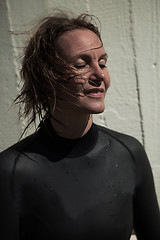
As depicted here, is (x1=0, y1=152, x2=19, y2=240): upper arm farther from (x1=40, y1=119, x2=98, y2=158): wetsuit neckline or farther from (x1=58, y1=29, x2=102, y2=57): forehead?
(x1=58, y1=29, x2=102, y2=57): forehead

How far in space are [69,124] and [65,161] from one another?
13cm

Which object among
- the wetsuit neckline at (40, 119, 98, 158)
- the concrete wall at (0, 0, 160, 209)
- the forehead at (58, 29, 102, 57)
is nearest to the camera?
the forehead at (58, 29, 102, 57)

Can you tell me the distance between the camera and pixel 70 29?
0.94 meters

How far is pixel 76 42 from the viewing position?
900 mm

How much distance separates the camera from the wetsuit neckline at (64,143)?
3.31ft

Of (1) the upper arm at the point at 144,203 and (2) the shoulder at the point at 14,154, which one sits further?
(1) the upper arm at the point at 144,203

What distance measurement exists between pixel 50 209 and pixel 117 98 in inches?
27.0

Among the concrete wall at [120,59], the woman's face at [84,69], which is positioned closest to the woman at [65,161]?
the woman's face at [84,69]

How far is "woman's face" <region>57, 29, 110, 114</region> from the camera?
2.94 feet

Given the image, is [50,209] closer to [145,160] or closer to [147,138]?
[145,160]

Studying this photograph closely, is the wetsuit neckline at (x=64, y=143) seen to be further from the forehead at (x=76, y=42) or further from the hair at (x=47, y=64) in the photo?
the forehead at (x=76, y=42)

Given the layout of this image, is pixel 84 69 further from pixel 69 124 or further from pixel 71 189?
pixel 71 189

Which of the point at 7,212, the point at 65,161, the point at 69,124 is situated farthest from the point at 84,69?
the point at 7,212

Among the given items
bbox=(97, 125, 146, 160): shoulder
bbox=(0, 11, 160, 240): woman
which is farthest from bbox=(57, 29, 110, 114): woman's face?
bbox=(97, 125, 146, 160): shoulder
